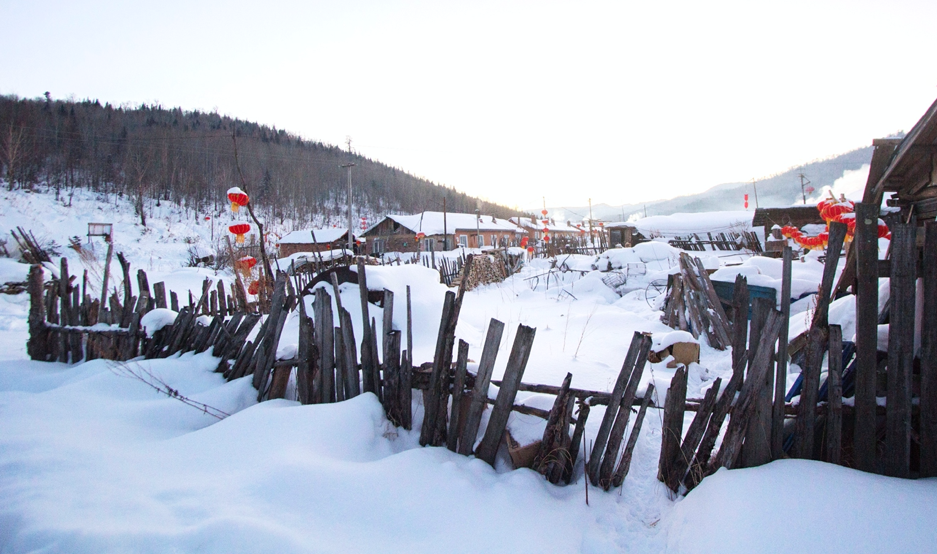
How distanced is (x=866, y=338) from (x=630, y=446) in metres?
1.44

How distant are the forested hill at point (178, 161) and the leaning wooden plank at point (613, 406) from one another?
38754mm

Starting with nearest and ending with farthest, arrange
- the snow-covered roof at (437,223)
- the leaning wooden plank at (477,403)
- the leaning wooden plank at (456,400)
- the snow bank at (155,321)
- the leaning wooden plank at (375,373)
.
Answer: the leaning wooden plank at (477,403), the leaning wooden plank at (456,400), the leaning wooden plank at (375,373), the snow bank at (155,321), the snow-covered roof at (437,223)

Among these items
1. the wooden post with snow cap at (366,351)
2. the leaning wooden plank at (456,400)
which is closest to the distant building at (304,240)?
the wooden post with snow cap at (366,351)

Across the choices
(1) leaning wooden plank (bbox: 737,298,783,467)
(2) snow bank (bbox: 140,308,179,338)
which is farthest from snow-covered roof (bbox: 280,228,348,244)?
(1) leaning wooden plank (bbox: 737,298,783,467)

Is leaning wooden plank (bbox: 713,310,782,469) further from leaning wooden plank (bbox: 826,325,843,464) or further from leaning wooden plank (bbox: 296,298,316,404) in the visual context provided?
leaning wooden plank (bbox: 296,298,316,404)

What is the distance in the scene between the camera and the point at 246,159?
219 ft

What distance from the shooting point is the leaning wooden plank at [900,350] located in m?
2.15

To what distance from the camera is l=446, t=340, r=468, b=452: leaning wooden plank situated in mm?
2836

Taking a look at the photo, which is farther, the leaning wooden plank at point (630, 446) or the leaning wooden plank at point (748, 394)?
the leaning wooden plank at point (630, 446)

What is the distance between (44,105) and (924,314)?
85.6m

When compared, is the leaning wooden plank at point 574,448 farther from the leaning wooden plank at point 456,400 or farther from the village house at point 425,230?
the village house at point 425,230

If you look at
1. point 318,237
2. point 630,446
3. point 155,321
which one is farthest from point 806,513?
point 318,237

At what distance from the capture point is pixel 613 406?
2.55 m

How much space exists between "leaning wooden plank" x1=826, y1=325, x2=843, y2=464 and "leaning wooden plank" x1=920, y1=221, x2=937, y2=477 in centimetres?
33
